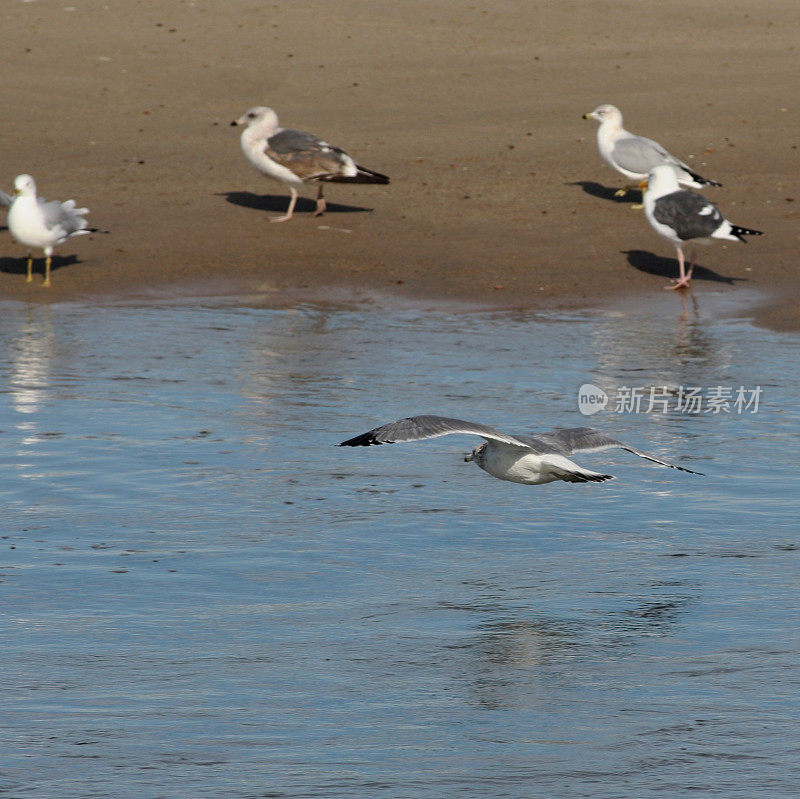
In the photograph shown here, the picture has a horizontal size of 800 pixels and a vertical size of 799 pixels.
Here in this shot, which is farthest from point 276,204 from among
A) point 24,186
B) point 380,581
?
point 380,581

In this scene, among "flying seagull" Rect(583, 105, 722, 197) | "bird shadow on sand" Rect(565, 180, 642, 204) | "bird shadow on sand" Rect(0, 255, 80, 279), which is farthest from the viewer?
"bird shadow on sand" Rect(565, 180, 642, 204)

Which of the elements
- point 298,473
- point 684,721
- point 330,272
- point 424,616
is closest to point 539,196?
point 330,272

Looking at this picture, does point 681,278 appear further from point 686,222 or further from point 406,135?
point 406,135

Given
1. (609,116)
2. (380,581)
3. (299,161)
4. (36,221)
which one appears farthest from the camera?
(609,116)

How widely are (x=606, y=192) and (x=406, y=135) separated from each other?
356 centimetres

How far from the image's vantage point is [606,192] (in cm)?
1989

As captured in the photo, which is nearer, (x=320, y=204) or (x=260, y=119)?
(x=320, y=204)

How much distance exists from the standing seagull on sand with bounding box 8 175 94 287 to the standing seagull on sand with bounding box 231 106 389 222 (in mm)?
3096

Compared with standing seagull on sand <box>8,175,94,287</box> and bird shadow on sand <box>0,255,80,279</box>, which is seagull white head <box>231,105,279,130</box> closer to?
bird shadow on sand <box>0,255,80,279</box>

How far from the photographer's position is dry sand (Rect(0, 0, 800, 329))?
1708 centimetres

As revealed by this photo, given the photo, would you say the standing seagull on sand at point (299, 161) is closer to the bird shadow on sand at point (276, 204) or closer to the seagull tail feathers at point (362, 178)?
the seagull tail feathers at point (362, 178)

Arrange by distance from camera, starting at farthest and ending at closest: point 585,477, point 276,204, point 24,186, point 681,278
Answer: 1. point 276,204
2. point 681,278
3. point 24,186
4. point 585,477

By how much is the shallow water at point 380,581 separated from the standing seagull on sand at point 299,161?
5.00m

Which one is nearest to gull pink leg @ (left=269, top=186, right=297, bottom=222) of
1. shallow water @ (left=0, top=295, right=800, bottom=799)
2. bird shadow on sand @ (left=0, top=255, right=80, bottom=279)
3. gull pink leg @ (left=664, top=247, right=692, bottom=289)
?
bird shadow on sand @ (left=0, top=255, right=80, bottom=279)
